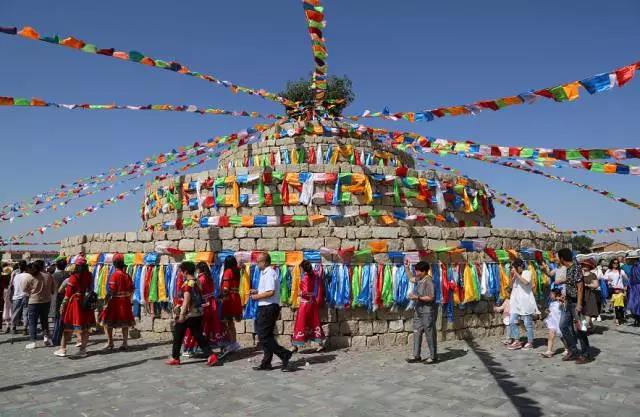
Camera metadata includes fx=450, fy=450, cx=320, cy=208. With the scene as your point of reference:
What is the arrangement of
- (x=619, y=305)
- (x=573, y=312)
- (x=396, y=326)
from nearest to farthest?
(x=573, y=312), (x=396, y=326), (x=619, y=305)

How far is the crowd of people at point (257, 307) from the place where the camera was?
708cm

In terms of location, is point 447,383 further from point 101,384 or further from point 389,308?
point 101,384

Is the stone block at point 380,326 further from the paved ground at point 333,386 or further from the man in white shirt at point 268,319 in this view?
the man in white shirt at point 268,319

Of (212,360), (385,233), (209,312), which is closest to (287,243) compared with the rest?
(385,233)

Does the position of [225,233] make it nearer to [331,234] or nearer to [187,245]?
[187,245]

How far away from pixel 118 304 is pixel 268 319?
3567 mm

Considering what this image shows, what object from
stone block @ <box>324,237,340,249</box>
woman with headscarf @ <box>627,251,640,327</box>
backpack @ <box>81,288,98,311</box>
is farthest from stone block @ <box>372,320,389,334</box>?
woman with headscarf @ <box>627,251,640,327</box>

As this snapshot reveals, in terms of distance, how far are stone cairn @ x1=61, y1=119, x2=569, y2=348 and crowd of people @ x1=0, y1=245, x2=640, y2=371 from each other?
26.1 inches

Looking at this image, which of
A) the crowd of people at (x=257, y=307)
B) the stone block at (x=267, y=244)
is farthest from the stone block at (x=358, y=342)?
the stone block at (x=267, y=244)

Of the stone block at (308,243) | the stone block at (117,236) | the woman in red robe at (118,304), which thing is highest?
the stone block at (117,236)

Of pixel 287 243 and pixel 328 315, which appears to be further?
pixel 287 243

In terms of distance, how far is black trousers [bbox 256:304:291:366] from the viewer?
6.91 m

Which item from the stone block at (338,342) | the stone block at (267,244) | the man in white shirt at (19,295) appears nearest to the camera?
the stone block at (338,342)

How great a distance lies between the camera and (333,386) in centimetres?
601
